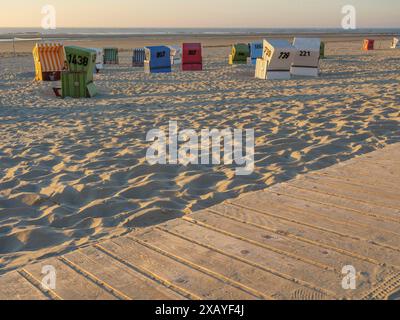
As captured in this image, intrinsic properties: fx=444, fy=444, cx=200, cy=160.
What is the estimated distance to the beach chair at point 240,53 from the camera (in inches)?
823

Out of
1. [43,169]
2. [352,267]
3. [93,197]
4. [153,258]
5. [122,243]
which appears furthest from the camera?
[43,169]

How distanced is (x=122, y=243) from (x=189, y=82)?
12.1 meters

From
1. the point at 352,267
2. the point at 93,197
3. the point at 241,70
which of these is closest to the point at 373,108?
the point at 93,197

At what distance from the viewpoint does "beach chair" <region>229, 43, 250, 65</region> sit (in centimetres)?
2091

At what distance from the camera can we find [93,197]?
4.54 meters

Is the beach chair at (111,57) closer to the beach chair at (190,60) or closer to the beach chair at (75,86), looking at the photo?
the beach chair at (190,60)

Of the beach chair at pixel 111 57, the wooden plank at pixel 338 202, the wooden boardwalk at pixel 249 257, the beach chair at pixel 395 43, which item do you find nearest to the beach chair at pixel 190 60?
the beach chair at pixel 111 57

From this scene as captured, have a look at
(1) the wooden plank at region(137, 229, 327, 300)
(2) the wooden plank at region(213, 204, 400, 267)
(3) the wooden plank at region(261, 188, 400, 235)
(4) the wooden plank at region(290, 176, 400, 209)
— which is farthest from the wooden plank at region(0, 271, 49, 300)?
(4) the wooden plank at region(290, 176, 400, 209)

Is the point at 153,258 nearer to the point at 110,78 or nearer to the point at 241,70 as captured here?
the point at 110,78

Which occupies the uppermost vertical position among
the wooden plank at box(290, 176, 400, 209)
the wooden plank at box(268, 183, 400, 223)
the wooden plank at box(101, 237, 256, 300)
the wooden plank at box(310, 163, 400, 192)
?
the wooden plank at box(310, 163, 400, 192)

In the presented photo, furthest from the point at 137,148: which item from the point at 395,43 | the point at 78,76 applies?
the point at 395,43

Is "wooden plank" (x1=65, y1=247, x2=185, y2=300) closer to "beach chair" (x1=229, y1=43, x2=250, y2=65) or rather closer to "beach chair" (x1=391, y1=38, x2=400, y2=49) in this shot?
"beach chair" (x1=229, y1=43, x2=250, y2=65)

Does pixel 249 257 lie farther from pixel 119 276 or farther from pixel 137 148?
pixel 137 148

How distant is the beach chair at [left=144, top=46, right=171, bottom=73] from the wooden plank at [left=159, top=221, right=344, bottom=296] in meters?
15.6
